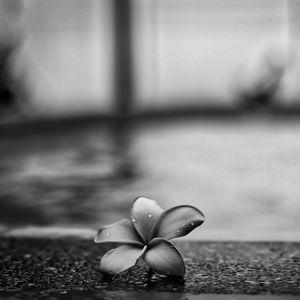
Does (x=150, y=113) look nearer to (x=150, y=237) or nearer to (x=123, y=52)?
(x=123, y=52)

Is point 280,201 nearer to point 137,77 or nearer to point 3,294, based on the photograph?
point 3,294

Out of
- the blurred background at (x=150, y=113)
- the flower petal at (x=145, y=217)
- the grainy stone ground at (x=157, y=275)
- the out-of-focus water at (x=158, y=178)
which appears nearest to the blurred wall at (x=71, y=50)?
the blurred background at (x=150, y=113)

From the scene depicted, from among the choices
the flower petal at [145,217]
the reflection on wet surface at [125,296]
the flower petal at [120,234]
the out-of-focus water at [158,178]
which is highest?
the out-of-focus water at [158,178]

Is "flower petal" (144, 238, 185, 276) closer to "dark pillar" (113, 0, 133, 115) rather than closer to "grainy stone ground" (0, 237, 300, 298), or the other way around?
"grainy stone ground" (0, 237, 300, 298)

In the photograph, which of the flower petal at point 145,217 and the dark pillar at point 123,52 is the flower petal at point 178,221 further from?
the dark pillar at point 123,52

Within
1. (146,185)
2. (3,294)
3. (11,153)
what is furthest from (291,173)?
(3,294)

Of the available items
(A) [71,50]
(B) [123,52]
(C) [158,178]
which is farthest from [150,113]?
(C) [158,178]
